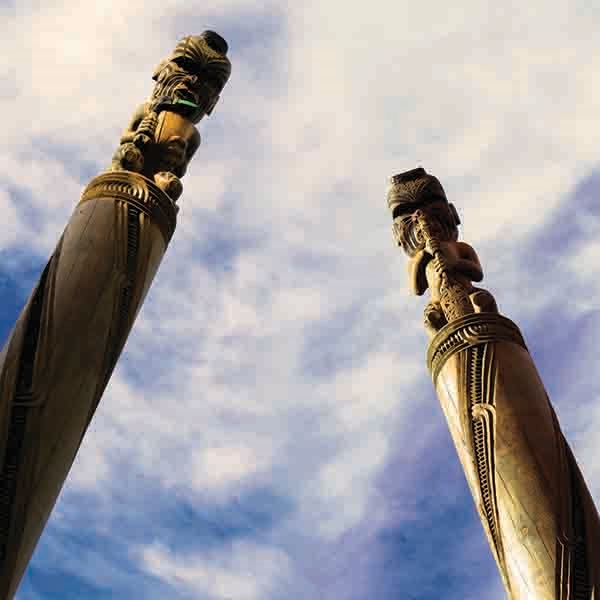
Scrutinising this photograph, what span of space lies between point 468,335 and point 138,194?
4.65 m

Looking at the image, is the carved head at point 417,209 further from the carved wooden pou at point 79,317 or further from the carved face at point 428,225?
the carved wooden pou at point 79,317

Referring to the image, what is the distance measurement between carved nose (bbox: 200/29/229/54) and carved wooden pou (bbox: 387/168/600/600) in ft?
18.0

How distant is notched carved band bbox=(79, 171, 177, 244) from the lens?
12.0 meters

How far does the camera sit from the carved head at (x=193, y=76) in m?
14.7

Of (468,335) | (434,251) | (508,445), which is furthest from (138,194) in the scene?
(508,445)

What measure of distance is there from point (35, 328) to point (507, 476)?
5.21 metres

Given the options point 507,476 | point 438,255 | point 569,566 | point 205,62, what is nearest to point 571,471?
point 507,476

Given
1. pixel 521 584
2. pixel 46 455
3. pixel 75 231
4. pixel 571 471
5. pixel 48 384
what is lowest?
pixel 521 584

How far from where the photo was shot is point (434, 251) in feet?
47.0

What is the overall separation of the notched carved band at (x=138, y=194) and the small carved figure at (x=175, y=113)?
1.05ft

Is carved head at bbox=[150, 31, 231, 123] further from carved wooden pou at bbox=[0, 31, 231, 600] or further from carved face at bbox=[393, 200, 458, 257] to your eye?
carved face at bbox=[393, 200, 458, 257]

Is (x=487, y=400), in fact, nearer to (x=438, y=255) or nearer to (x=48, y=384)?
(x=438, y=255)

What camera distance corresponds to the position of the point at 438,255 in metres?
14.1

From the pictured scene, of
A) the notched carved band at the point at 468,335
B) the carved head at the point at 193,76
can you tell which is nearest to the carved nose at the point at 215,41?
the carved head at the point at 193,76
